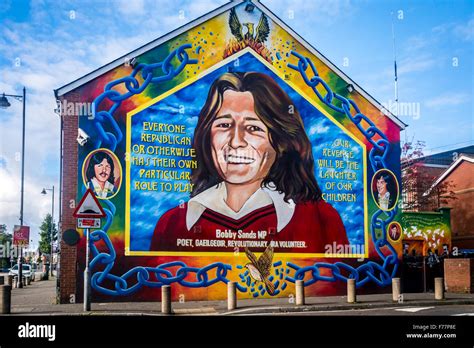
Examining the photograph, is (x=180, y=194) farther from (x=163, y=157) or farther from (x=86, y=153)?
(x=86, y=153)

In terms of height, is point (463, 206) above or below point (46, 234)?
above

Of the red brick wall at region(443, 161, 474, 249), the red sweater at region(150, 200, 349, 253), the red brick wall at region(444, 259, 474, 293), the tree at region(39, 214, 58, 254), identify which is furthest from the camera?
the tree at region(39, 214, 58, 254)

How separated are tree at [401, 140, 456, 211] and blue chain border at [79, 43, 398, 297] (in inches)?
567

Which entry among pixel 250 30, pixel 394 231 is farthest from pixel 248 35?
pixel 394 231

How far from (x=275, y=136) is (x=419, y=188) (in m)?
21.2

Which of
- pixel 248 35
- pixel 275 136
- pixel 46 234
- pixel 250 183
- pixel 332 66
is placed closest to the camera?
pixel 250 183

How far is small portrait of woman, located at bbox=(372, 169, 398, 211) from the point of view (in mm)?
22200

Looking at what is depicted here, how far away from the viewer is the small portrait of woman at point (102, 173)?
17.9 metres

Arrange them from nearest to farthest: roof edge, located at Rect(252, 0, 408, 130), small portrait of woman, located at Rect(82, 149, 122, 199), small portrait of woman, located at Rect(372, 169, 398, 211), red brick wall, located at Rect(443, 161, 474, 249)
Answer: small portrait of woman, located at Rect(82, 149, 122, 199) → roof edge, located at Rect(252, 0, 408, 130) → small portrait of woman, located at Rect(372, 169, 398, 211) → red brick wall, located at Rect(443, 161, 474, 249)

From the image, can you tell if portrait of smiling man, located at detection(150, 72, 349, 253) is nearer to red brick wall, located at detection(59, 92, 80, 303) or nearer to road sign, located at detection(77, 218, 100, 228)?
red brick wall, located at detection(59, 92, 80, 303)

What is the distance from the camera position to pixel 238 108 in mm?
19953

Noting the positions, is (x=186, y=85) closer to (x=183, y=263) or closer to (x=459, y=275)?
(x=183, y=263)

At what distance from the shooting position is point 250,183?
1972 cm

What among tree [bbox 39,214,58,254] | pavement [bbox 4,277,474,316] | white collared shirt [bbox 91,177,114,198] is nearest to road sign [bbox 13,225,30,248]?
pavement [bbox 4,277,474,316]
